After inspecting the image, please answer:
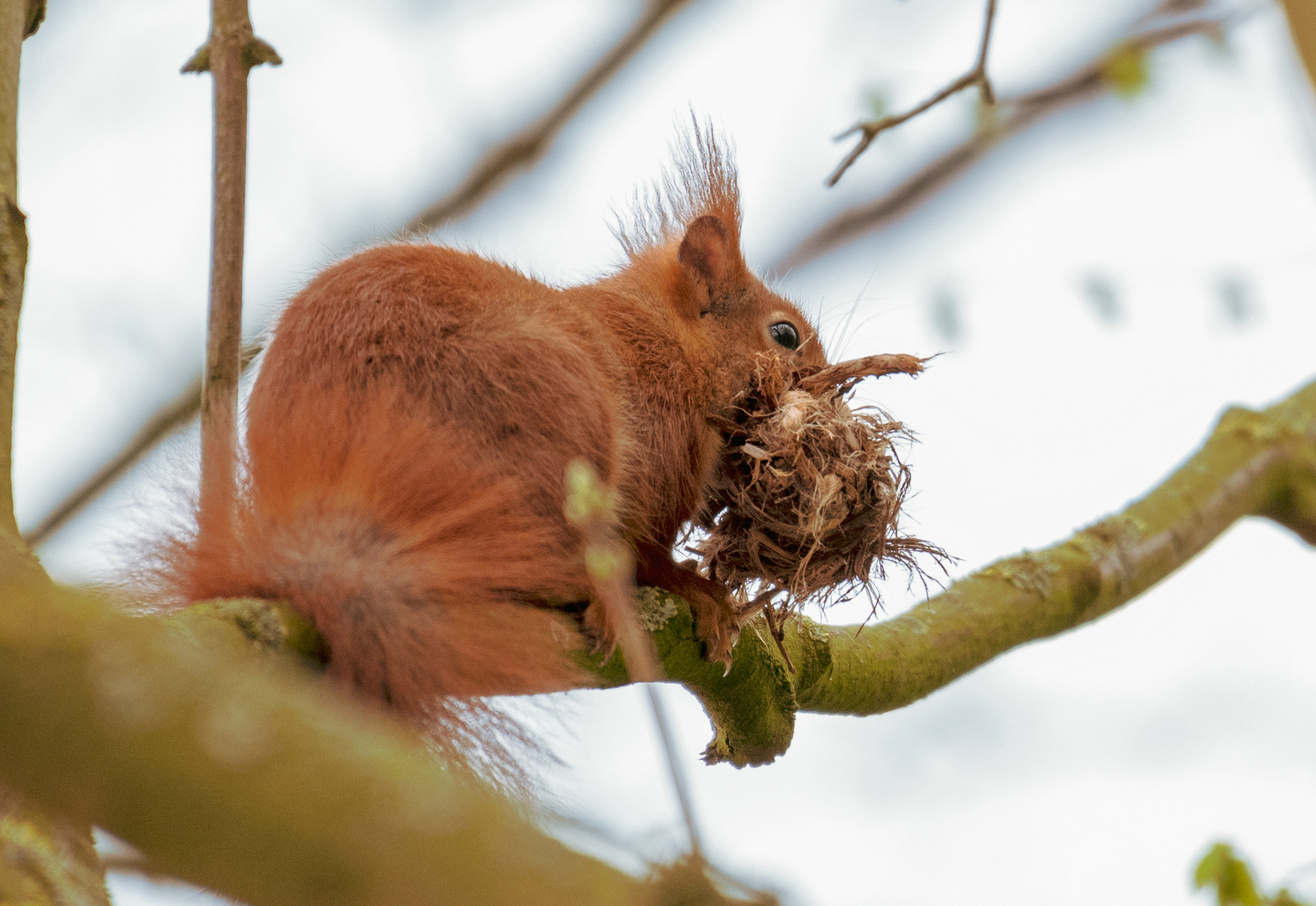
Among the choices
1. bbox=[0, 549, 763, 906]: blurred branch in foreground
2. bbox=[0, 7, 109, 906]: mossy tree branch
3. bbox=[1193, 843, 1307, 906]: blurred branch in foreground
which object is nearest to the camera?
bbox=[0, 549, 763, 906]: blurred branch in foreground

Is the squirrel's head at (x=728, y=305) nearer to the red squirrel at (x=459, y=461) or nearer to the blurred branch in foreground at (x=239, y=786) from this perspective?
the red squirrel at (x=459, y=461)

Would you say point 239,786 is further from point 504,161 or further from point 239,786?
point 504,161

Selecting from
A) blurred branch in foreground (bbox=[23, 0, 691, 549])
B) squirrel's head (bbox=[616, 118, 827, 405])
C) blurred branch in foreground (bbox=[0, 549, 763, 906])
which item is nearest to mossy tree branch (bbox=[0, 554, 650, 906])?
blurred branch in foreground (bbox=[0, 549, 763, 906])

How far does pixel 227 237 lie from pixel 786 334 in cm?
132

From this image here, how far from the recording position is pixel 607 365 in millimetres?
2156

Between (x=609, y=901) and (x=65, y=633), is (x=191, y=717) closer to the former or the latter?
(x=65, y=633)

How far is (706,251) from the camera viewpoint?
2.69m

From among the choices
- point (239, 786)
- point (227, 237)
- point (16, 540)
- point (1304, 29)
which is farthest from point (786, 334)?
point (239, 786)

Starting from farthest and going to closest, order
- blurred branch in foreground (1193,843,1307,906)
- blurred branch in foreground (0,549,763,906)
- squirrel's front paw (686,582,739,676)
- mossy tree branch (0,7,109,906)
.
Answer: blurred branch in foreground (1193,843,1307,906) < squirrel's front paw (686,582,739,676) < mossy tree branch (0,7,109,906) < blurred branch in foreground (0,549,763,906)

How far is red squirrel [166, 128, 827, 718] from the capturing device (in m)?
1.45

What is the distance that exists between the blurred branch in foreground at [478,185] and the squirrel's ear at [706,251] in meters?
0.72

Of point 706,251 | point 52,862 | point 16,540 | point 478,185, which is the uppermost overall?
point 478,185

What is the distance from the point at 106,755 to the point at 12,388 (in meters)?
0.91

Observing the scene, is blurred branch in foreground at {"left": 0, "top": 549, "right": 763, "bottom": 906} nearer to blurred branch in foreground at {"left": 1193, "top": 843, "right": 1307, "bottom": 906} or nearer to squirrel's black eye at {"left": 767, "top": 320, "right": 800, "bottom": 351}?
blurred branch in foreground at {"left": 1193, "top": 843, "right": 1307, "bottom": 906}
